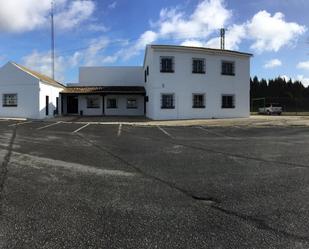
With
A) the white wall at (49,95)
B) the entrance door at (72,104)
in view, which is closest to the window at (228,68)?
the white wall at (49,95)

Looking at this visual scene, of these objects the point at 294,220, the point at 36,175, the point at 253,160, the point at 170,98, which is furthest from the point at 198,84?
the point at 294,220

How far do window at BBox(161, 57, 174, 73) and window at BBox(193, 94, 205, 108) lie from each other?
3.23 metres

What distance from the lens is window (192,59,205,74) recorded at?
32.8 meters

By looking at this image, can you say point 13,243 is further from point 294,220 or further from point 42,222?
point 294,220

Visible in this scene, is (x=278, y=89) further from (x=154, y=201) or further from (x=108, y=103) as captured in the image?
(x=154, y=201)

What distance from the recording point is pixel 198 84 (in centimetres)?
3288

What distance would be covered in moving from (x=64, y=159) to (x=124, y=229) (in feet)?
20.0

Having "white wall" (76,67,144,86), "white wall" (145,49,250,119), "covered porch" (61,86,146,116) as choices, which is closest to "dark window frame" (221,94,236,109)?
"white wall" (145,49,250,119)

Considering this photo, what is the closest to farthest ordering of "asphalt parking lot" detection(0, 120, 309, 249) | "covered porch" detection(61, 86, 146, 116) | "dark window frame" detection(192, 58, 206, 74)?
"asphalt parking lot" detection(0, 120, 309, 249), "dark window frame" detection(192, 58, 206, 74), "covered porch" detection(61, 86, 146, 116)

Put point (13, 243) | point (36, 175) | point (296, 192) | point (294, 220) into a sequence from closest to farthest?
point (13, 243)
point (294, 220)
point (296, 192)
point (36, 175)

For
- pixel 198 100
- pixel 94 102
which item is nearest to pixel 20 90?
pixel 94 102

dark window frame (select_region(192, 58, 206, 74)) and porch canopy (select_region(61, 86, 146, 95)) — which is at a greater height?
dark window frame (select_region(192, 58, 206, 74))

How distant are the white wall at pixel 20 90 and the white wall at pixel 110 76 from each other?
12.6 metres

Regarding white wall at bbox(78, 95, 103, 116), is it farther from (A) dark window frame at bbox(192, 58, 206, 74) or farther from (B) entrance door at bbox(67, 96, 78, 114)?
(A) dark window frame at bbox(192, 58, 206, 74)
